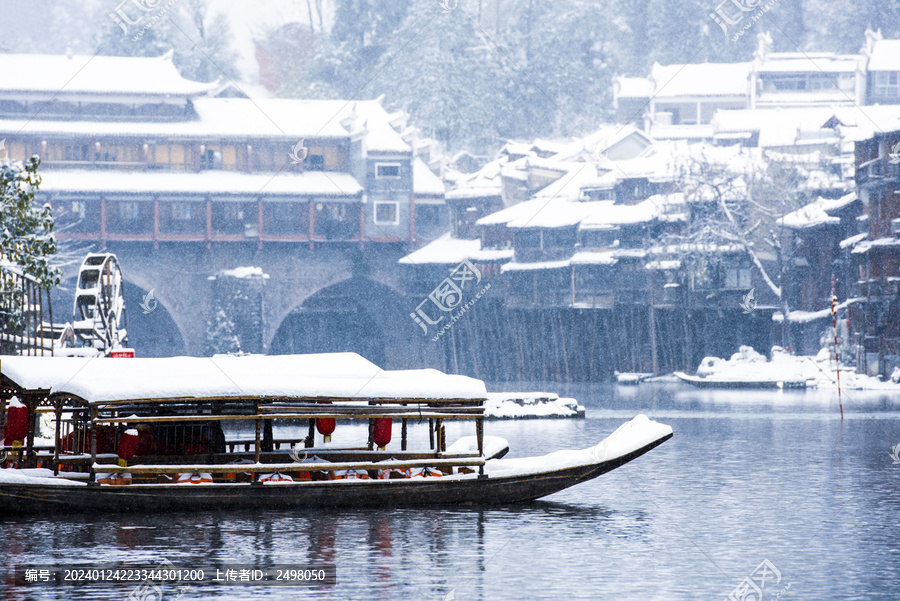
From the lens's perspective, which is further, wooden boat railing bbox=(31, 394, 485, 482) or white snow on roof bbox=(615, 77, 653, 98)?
white snow on roof bbox=(615, 77, 653, 98)

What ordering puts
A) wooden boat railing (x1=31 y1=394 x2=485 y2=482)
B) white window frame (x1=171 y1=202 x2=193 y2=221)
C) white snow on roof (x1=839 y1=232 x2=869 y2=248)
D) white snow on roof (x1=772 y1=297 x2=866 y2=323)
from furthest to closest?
1. white window frame (x1=171 y1=202 x2=193 y2=221)
2. white snow on roof (x1=772 y1=297 x2=866 y2=323)
3. white snow on roof (x1=839 y1=232 x2=869 y2=248)
4. wooden boat railing (x1=31 y1=394 x2=485 y2=482)

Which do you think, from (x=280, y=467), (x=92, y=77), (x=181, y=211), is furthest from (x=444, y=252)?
(x=280, y=467)

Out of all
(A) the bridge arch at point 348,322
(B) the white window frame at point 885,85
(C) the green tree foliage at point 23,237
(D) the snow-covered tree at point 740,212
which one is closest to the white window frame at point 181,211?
(A) the bridge arch at point 348,322

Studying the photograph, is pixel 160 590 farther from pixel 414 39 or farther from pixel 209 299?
pixel 414 39

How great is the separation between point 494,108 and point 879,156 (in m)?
37.4

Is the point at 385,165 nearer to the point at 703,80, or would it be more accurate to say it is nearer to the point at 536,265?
the point at 536,265

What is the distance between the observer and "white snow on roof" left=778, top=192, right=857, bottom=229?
5656 cm

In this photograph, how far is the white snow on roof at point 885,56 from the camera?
8019 cm

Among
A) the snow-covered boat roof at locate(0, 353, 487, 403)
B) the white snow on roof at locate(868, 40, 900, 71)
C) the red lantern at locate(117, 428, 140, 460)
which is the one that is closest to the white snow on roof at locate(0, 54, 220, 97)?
the white snow on roof at locate(868, 40, 900, 71)

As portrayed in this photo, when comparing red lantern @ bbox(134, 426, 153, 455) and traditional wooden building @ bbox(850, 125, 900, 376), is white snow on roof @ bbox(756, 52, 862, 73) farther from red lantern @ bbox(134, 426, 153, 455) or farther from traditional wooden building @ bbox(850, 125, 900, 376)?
red lantern @ bbox(134, 426, 153, 455)

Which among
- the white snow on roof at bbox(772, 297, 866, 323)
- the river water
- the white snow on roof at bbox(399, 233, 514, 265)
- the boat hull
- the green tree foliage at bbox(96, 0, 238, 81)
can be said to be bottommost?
the river water

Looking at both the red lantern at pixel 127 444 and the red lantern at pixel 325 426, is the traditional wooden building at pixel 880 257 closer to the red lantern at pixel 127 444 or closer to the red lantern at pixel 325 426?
the red lantern at pixel 325 426

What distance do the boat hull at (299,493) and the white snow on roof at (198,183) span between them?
41.6 metres

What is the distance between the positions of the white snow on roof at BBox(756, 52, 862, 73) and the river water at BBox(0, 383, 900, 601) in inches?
2349
